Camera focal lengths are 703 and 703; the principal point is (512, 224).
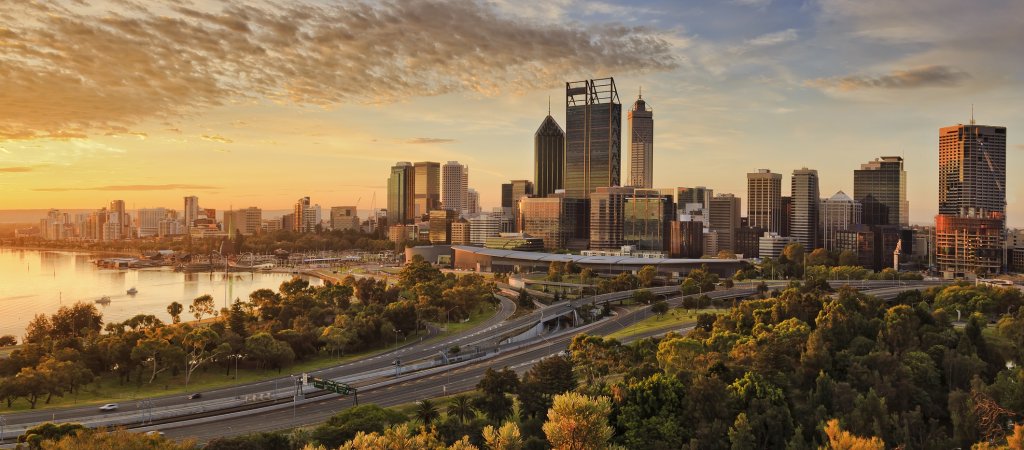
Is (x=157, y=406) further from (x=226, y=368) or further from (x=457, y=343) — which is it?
(x=457, y=343)

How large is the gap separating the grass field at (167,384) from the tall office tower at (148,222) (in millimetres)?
149659

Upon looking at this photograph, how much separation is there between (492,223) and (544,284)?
44.4 meters

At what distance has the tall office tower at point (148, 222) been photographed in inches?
6558

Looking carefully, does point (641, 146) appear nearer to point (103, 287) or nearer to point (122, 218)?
point (103, 287)

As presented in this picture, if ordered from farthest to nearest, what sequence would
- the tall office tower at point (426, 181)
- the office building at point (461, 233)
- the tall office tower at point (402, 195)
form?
1. the tall office tower at point (426, 181)
2. the tall office tower at point (402, 195)
3. the office building at point (461, 233)

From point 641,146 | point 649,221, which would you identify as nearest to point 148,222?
point 641,146

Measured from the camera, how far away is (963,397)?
1912 centimetres

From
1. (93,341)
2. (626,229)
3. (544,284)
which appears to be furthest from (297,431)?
(626,229)

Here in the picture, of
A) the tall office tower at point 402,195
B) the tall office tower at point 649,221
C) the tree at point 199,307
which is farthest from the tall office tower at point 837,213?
the tall office tower at point 402,195

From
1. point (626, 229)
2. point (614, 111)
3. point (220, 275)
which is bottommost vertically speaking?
point (220, 275)

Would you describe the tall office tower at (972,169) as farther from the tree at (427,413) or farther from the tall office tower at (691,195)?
the tree at (427,413)

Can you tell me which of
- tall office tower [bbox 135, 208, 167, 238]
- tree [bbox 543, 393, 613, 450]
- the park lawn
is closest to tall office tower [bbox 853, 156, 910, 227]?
the park lawn

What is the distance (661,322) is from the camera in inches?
1435

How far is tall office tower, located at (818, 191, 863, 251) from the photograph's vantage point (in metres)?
89.1
